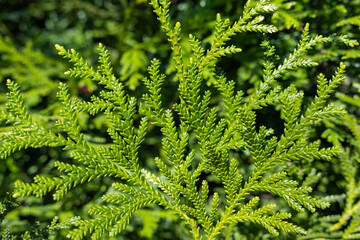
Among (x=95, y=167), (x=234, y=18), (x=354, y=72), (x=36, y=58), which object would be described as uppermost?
(x=234, y=18)

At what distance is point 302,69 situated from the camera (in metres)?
1.96

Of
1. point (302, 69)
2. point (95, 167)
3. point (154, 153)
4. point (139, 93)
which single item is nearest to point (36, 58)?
point (139, 93)

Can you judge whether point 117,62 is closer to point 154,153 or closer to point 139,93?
point 139,93

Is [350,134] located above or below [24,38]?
above

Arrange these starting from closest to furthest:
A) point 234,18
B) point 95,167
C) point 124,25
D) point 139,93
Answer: point 95,167 → point 234,18 → point 139,93 → point 124,25

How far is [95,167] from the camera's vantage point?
4.65 ft

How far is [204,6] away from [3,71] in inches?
65.6

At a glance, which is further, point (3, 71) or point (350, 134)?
point (3, 71)

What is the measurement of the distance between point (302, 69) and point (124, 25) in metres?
1.45

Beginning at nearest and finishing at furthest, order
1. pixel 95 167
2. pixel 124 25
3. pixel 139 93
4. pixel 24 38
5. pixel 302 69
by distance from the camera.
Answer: pixel 95 167
pixel 302 69
pixel 139 93
pixel 124 25
pixel 24 38

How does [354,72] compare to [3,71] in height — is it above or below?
above

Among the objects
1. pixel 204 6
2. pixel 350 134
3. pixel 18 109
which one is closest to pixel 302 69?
pixel 350 134

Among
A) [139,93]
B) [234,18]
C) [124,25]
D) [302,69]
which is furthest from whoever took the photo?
[124,25]

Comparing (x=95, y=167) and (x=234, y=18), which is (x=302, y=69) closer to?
(x=234, y=18)
